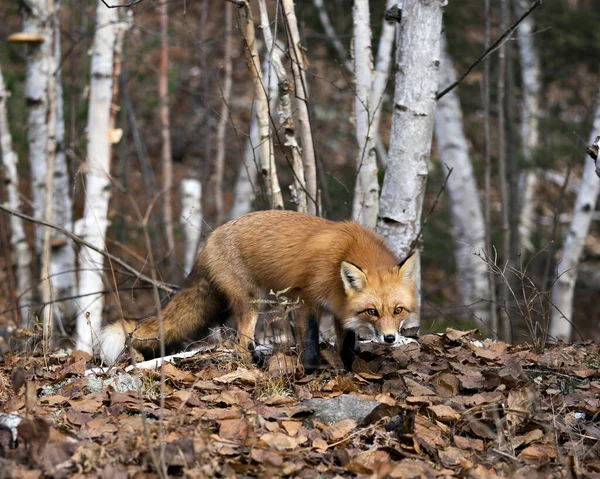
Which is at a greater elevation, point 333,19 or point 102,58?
point 333,19

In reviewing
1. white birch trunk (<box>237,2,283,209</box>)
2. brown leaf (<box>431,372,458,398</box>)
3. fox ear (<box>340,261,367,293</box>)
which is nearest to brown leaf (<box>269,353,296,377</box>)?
fox ear (<box>340,261,367,293</box>)

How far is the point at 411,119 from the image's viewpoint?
21.4ft

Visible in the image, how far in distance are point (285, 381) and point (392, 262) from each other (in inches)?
55.7

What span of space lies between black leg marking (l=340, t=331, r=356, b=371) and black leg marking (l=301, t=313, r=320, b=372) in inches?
13.0

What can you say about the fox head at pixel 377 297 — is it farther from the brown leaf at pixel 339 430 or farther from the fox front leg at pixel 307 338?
the brown leaf at pixel 339 430

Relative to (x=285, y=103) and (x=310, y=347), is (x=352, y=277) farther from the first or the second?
(x=285, y=103)

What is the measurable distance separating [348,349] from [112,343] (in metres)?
1.99

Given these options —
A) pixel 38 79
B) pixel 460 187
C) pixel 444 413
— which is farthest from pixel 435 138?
pixel 444 413

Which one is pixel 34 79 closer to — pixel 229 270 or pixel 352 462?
pixel 229 270

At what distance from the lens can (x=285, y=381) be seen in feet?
16.6

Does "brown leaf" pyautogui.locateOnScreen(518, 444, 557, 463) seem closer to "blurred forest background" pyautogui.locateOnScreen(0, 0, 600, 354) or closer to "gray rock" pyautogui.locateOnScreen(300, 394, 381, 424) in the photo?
"gray rock" pyautogui.locateOnScreen(300, 394, 381, 424)

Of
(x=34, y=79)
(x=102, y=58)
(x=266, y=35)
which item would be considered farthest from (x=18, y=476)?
(x=34, y=79)

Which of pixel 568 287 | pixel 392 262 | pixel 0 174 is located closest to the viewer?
pixel 392 262

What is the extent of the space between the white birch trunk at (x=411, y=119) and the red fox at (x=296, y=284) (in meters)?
0.72
